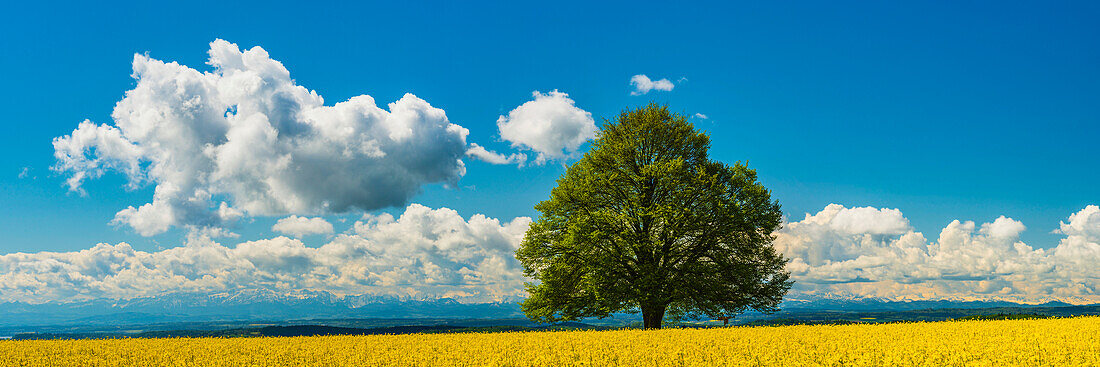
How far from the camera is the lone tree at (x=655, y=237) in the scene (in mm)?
26656

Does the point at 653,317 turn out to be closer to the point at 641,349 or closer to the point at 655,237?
the point at 655,237

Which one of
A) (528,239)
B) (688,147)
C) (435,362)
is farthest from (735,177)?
(435,362)

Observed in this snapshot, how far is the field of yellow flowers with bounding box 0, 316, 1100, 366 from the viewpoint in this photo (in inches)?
485

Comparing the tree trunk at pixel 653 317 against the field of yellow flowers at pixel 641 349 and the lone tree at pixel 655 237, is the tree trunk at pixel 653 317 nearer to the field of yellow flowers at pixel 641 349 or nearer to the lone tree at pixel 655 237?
the lone tree at pixel 655 237

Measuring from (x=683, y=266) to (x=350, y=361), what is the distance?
17.0 m

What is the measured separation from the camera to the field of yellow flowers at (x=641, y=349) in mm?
12328

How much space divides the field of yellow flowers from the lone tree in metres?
7.89

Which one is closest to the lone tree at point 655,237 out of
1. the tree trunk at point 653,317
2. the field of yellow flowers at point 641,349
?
the tree trunk at point 653,317

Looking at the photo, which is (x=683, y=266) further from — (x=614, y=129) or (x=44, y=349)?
(x=44, y=349)

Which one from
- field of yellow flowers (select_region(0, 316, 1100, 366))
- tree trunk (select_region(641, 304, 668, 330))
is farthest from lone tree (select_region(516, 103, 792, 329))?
field of yellow flowers (select_region(0, 316, 1100, 366))

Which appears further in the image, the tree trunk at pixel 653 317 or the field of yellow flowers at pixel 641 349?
the tree trunk at pixel 653 317

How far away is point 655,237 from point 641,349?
1333cm

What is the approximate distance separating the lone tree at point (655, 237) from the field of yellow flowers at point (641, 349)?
25.9ft

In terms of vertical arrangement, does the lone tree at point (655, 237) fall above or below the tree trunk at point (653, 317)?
above
